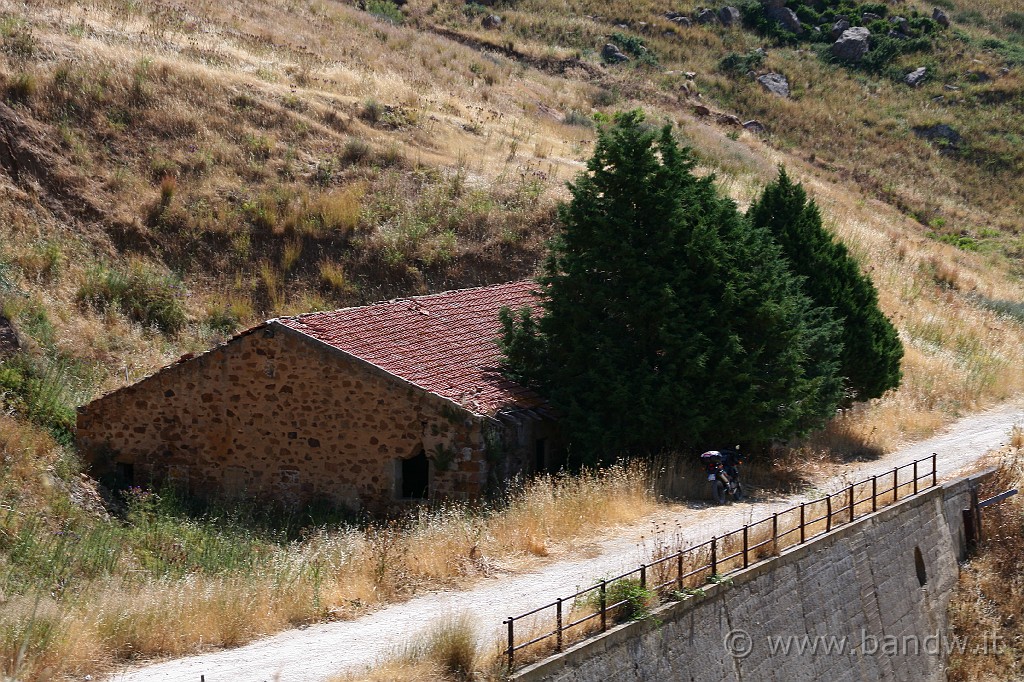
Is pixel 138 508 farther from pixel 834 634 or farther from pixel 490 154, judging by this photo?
pixel 490 154

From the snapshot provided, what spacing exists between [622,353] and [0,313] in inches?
486

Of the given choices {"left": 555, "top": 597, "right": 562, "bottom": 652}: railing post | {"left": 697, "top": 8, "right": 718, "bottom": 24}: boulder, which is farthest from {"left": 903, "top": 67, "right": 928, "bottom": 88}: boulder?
{"left": 555, "top": 597, "right": 562, "bottom": 652}: railing post

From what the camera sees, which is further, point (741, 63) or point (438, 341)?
point (741, 63)

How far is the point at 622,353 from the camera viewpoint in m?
17.7

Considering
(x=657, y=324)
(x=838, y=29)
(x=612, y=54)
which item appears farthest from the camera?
(x=838, y=29)

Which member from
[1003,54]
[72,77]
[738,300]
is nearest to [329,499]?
[738,300]

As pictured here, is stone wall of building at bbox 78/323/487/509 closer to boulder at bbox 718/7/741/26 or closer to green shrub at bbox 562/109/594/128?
green shrub at bbox 562/109/594/128

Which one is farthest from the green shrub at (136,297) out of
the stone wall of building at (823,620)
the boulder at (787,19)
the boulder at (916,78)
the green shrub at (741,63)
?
the boulder at (787,19)

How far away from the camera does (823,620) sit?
13.6 metres

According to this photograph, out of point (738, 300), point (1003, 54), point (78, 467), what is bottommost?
point (78, 467)

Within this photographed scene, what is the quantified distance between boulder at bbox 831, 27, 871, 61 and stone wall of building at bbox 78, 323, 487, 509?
5807 cm

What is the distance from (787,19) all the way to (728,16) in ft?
12.6

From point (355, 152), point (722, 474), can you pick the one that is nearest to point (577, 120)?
point (355, 152)

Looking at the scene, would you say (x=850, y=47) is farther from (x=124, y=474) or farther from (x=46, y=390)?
(x=124, y=474)
